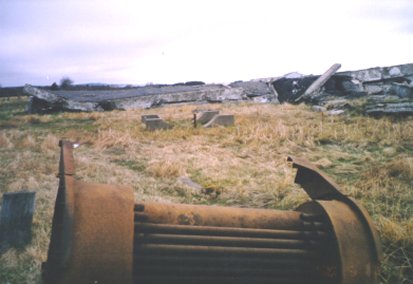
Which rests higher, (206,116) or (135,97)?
(135,97)

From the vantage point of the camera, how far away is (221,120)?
32.3 feet

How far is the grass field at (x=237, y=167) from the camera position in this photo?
2.88m

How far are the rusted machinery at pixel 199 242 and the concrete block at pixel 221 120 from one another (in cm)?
780

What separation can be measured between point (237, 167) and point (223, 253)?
3956 mm

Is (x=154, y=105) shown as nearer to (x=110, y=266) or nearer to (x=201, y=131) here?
(x=201, y=131)

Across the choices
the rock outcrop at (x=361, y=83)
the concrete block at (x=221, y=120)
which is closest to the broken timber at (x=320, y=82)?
the rock outcrop at (x=361, y=83)

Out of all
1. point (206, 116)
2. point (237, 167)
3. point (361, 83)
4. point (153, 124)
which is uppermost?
point (361, 83)

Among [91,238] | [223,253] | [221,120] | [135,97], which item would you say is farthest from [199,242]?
[135,97]

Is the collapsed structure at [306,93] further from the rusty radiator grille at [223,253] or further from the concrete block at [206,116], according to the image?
the rusty radiator grille at [223,253]

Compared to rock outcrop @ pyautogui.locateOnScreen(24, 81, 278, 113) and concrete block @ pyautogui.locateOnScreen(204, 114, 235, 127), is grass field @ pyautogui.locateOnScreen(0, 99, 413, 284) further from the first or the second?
rock outcrop @ pyautogui.locateOnScreen(24, 81, 278, 113)

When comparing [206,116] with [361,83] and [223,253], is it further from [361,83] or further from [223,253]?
[361,83]

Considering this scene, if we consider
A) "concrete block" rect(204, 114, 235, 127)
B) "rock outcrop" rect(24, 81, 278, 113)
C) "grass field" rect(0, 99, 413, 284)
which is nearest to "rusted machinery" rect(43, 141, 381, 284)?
"grass field" rect(0, 99, 413, 284)

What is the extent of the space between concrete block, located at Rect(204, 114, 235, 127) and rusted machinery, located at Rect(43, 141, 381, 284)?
25.6ft

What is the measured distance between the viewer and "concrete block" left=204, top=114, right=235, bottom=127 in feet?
32.0
